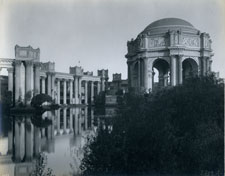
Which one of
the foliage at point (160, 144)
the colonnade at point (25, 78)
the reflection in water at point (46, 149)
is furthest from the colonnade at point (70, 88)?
the foliage at point (160, 144)

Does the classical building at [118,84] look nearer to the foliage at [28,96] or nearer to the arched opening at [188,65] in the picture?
the arched opening at [188,65]

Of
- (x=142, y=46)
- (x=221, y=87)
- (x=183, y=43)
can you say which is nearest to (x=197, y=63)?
(x=183, y=43)

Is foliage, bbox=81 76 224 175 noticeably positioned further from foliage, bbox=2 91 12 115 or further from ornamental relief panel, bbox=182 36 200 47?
foliage, bbox=2 91 12 115

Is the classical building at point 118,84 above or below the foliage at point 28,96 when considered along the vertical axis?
above

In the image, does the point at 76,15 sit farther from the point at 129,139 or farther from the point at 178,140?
the point at 178,140

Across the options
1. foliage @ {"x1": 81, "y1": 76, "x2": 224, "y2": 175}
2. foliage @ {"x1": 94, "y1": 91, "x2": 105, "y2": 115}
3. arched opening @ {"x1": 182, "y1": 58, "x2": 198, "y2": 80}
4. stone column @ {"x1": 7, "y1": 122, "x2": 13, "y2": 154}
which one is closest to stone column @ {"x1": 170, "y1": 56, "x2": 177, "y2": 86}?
arched opening @ {"x1": 182, "y1": 58, "x2": 198, "y2": 80}

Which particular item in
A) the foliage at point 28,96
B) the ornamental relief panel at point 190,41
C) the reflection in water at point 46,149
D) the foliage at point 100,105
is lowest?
the reflection in water at point 46,149
